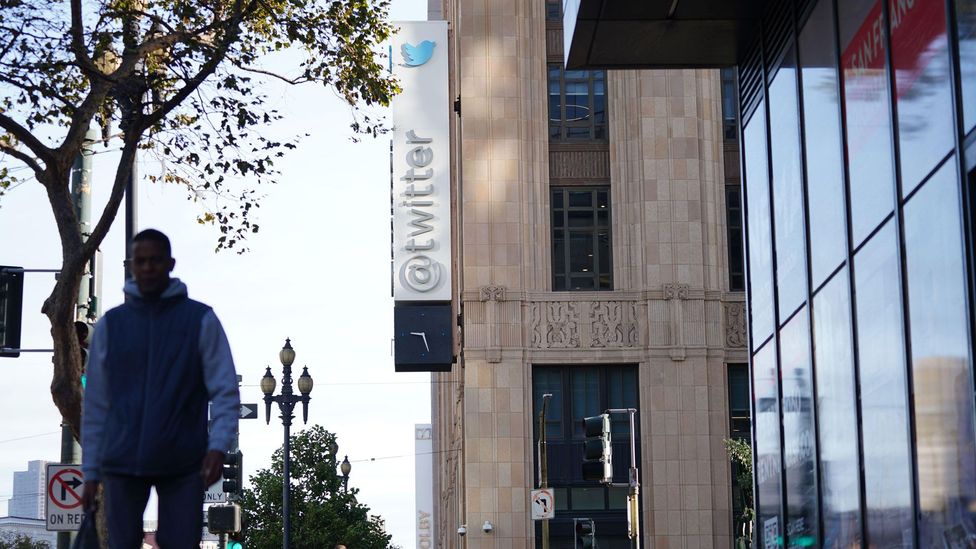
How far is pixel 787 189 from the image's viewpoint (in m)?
16.8

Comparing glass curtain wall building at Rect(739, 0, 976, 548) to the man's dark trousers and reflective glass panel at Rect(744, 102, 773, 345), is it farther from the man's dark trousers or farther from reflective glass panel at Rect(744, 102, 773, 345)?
the man's dark trousers

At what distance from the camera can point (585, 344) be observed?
42.6 meters

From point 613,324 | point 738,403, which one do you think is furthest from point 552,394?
point 738,403

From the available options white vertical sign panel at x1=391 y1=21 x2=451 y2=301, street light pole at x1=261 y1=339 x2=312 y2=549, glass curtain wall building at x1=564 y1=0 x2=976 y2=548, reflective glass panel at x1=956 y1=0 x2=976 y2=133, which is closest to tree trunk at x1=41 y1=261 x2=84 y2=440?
glass curtain wall building at x1=564 y1=0 x2=976 y2=548

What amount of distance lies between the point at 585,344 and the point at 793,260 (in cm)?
2614

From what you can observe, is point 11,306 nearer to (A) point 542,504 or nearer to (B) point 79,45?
(B) point 79,45

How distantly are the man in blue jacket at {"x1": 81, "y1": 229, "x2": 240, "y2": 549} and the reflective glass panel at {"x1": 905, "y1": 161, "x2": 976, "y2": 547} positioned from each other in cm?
604

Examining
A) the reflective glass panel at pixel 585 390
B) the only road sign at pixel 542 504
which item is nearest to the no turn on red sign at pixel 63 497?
the only road sign at pixel 542 504

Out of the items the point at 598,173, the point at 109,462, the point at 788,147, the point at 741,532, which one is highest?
the point at 598,173

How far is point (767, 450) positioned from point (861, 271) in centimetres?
481

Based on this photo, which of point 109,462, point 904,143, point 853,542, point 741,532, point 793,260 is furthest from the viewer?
point 741,532

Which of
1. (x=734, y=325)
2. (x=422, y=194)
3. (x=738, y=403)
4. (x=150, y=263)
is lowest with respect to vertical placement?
(x=738, y=403)

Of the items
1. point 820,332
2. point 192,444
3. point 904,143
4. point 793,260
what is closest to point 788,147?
point 793,260

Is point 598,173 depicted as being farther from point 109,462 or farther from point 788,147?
point 109,462
